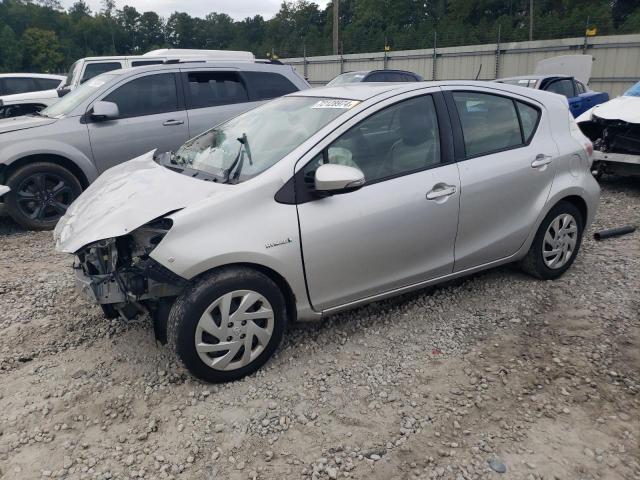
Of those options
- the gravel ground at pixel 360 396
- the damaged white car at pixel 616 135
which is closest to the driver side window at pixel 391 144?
the gravel ground at pixel 360 396

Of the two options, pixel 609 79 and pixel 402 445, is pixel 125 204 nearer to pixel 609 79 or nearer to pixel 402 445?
pixel 402 445

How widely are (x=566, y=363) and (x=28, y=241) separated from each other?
17.3 ft

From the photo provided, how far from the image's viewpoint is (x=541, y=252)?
4.21 meters

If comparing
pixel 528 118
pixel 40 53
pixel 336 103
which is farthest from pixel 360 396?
pixel 40 53

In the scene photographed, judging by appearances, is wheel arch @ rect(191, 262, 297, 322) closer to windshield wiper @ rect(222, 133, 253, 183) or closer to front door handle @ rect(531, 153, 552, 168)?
windshield wiper @ rect(222, 133, 253, 183)

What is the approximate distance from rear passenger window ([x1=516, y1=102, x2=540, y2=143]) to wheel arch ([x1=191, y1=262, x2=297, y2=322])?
221cm

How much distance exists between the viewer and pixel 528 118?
405 centimetres

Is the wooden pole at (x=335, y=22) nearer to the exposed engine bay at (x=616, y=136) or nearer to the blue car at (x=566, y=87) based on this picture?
the blue car at (x=566, y=87)

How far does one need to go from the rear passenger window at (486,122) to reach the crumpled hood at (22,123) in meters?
4.71

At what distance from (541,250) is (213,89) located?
465 cm

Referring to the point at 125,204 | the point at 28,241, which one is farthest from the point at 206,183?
the point at 28,241

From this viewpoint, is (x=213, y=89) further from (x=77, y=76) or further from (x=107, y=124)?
(x=77, y=76)

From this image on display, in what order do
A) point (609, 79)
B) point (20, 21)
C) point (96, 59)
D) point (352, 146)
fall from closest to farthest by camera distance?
point (352, 146) → point (96, 59) → point (609, 79) → point (20, 21)

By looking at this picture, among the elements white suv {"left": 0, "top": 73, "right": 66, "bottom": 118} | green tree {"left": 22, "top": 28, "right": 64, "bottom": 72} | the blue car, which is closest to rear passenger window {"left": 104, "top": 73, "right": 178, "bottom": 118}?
white suv {"left": 0, "top": 73, "right": 66, "bottom": 118}
